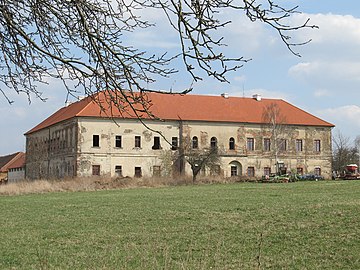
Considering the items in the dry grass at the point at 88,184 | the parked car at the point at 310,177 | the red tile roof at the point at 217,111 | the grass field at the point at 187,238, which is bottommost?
the grass field at the point at 187,238

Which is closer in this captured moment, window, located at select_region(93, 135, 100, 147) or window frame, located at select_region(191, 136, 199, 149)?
window, located at select_region(93, 135, 100, 147)

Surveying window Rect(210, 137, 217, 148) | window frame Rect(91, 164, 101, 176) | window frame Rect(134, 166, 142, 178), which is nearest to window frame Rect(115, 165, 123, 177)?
window frame Rect(134, 166, 142, 178)

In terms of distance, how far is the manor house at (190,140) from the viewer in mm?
59156

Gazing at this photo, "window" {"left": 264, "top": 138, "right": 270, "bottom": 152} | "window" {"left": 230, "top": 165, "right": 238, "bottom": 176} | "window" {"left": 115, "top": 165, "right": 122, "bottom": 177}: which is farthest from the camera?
"window" {"left": 264, "top": 138, "right": 270, "bottom": 152}

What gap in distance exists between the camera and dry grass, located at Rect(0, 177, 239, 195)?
152 feet

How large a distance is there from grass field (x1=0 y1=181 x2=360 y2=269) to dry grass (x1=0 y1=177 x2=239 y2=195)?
20954 millimetres

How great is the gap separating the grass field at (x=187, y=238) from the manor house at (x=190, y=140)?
107 ft

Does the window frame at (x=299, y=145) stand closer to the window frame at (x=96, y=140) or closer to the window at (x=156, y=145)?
the window at (x=156, y=145)

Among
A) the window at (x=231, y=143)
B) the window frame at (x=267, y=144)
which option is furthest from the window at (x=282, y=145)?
the window at (x=231, y=143)

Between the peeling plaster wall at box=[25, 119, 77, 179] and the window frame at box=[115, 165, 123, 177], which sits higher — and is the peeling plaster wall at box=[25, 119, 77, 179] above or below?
above

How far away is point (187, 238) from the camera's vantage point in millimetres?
16266

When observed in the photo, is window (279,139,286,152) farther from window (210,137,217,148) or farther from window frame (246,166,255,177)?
window (210,137,217,148)

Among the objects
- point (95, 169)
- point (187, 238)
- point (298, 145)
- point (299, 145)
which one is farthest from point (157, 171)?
point (187, 238)

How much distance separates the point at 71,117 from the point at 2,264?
4776 cm
